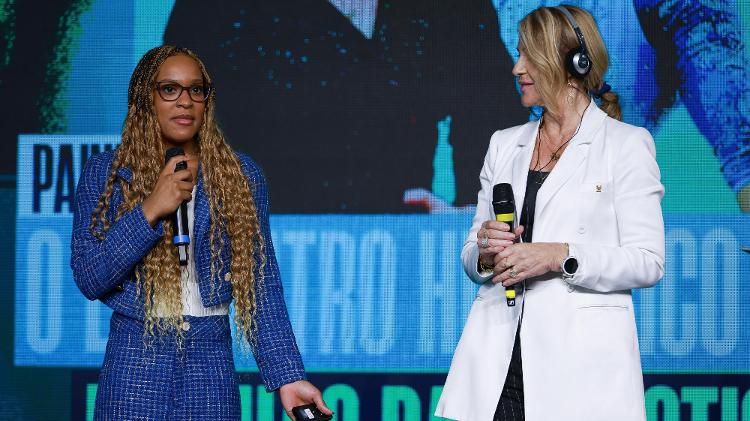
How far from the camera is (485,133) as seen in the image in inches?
172

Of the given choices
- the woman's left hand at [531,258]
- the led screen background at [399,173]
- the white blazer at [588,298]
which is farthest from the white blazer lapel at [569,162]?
the led screen background at [399,173]

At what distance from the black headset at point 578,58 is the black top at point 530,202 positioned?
0.77 ft

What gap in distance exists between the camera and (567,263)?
2121 millimetres

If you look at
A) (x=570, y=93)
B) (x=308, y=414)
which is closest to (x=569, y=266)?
(x=570, y=93)

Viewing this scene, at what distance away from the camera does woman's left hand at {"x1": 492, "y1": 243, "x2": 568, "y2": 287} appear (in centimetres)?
212

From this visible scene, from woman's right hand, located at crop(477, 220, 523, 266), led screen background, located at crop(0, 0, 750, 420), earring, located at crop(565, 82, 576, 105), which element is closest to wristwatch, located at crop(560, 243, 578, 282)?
woman's right hand, located at crop(477, 220, 523, 266)

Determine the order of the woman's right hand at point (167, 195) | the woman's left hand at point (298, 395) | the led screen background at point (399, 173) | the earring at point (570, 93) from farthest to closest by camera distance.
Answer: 1. the led screen background at point (399, 173)
2. the earring at point (570, 93)
3. the woman's left hand at point (298, 395)
4. the woman's right hand at point (167, 195)

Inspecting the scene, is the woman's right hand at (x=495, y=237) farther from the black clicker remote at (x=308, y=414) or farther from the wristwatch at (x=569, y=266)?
the black clicker remote at (x=308, y=414)

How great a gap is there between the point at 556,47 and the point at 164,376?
3.59ft

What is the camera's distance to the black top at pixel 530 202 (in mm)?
2244

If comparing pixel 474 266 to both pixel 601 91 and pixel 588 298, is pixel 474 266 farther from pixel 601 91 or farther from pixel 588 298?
pixel 601 91

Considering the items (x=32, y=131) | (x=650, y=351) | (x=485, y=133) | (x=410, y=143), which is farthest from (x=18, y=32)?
(x=650, y=351)

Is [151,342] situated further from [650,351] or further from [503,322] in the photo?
[650,351]

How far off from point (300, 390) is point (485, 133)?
2.36m
